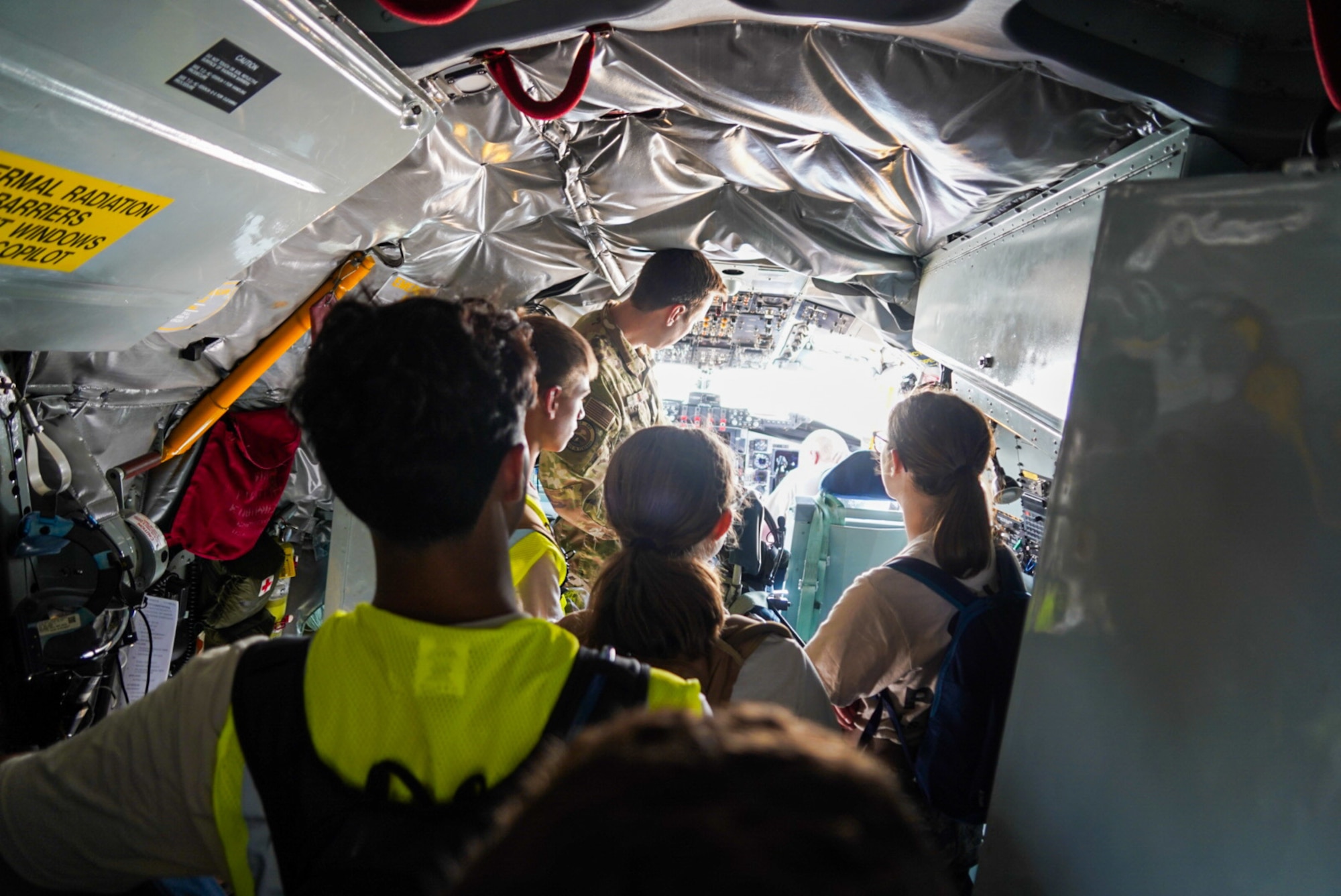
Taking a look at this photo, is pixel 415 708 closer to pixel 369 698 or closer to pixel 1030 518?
pixel 369 698

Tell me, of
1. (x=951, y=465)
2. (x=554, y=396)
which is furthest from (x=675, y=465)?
(x=951, y=465)

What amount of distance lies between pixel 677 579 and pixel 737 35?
1.40 meters

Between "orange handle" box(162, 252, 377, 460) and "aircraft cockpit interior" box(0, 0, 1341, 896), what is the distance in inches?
1.0

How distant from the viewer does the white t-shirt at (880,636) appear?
1.97 meters

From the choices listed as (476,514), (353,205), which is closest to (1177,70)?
(476,514)

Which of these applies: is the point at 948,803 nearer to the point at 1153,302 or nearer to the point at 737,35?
the point at 1153,302

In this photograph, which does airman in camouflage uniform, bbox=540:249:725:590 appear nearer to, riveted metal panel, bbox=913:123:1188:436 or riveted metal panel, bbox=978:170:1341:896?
riveted metal panel, bbox=913:123:1188:436

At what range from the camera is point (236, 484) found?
3.71 meters

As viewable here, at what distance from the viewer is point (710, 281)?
3521mm

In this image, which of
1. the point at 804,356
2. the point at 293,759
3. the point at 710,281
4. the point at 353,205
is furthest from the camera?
the point at 804,356

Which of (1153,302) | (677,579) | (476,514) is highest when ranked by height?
(1153,302)

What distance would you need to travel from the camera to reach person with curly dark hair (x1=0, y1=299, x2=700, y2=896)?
0.81m

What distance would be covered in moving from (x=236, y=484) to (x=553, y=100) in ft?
9.39

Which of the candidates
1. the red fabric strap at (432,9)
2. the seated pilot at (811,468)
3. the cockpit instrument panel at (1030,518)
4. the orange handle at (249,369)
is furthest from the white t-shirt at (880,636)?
the seated pilot at (811,468)
